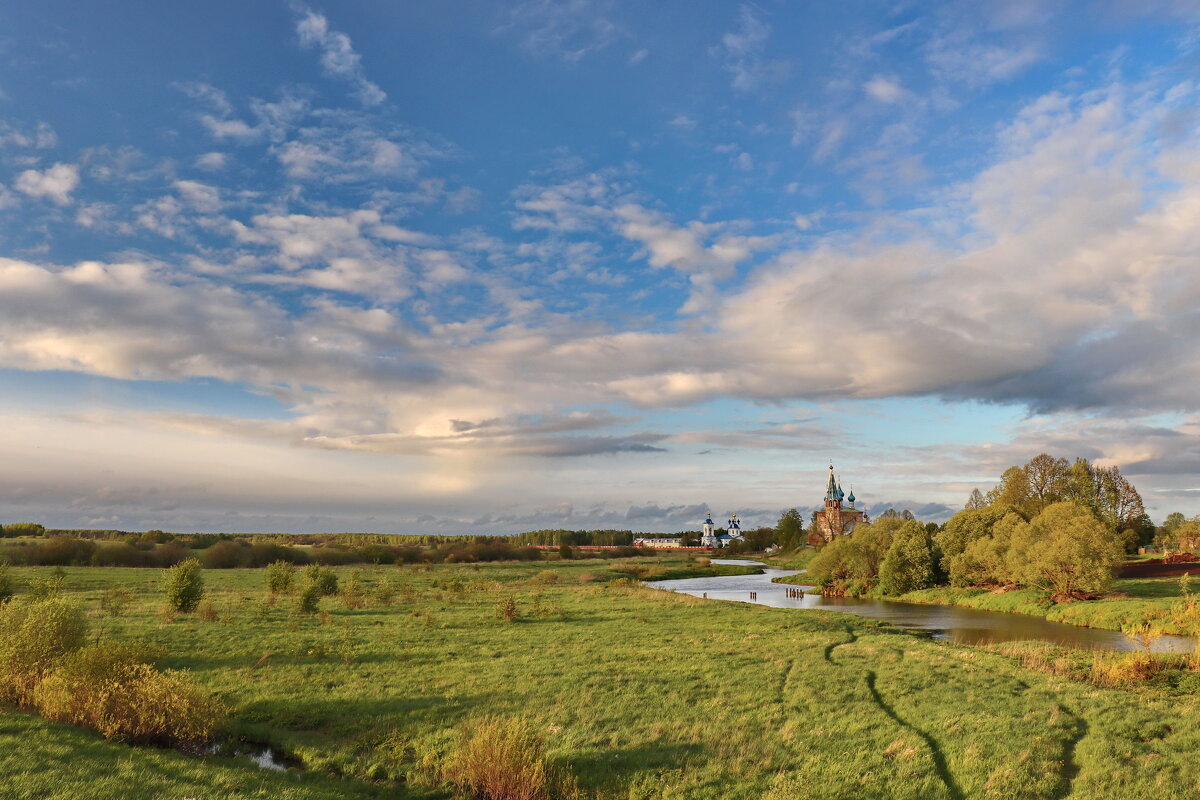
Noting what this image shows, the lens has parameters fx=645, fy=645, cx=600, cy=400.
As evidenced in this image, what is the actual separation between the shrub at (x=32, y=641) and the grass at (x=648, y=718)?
380 centimetres

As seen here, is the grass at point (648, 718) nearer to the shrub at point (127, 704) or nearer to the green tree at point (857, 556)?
the shrub at point (127, 704)

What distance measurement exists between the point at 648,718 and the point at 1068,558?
2445 inches

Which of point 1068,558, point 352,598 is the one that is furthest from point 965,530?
point 352,598

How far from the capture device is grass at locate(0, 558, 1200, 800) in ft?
58.9

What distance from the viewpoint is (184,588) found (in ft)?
149

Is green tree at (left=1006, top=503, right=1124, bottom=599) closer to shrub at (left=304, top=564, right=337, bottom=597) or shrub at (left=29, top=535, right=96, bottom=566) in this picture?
shrub at (left=304, top=564, right=337, bottom=597)

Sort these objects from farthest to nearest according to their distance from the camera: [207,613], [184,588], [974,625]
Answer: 1. [974,625]
2. [184,588]
3. [207,613]

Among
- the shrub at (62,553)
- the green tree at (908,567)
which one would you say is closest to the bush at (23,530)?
the shrub at (62,553)

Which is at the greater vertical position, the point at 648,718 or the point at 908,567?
the point at 648,718

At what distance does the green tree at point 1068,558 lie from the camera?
64.4m

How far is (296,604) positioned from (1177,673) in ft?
182

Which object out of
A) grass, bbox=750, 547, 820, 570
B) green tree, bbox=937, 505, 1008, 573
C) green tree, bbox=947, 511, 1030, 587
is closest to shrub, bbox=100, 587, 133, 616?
green tree, bbox=947, 511, 1030, 587

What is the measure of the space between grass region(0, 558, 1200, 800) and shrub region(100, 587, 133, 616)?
5.55 ft

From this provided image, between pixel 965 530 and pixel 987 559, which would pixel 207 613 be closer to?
pixel 987 559
